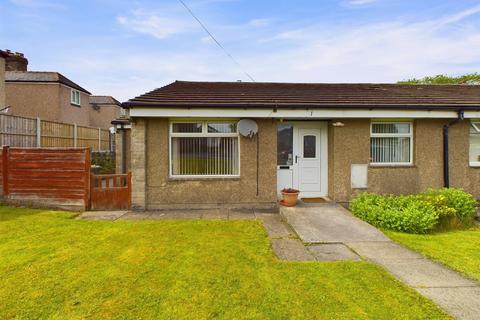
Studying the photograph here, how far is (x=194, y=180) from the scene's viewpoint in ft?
28.7

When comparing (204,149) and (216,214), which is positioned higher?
(204,149)

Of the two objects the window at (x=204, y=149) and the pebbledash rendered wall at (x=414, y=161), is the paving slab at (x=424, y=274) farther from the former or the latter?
the window at (x=204, y=149)

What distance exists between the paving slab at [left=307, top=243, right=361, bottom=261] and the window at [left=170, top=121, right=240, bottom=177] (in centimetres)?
407

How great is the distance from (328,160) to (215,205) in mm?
4065

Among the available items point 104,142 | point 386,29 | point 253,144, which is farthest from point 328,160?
point 104,142

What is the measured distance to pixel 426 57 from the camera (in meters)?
16.4

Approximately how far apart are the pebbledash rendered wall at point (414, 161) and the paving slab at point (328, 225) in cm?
134

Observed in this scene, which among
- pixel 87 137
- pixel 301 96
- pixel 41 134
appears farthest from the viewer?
pixel 87 137

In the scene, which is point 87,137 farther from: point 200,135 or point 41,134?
point 200,135

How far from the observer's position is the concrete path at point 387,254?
3.47 meters

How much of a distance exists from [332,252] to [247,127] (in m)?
4.61

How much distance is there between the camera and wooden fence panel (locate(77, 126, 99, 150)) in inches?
680

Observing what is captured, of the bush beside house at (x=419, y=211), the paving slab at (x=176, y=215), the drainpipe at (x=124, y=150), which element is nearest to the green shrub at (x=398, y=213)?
the bush beside house at (x=419, y=211)

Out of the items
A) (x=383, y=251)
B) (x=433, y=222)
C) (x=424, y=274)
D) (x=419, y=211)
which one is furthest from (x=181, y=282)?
(x=433, y=222)
